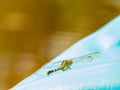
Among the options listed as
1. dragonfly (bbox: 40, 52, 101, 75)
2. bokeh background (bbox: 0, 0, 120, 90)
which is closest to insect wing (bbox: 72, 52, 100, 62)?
dragonfly (bbox: 40, 52, 101, 75)

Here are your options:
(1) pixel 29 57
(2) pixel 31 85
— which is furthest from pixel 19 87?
(1) pixel 29 57

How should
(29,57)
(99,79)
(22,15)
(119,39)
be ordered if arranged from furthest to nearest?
(22,15)
(29,57)
(119,39)
(99,79)

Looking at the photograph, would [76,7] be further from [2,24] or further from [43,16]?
[2,24]

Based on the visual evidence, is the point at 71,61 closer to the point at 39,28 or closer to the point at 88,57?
the point at 88,57

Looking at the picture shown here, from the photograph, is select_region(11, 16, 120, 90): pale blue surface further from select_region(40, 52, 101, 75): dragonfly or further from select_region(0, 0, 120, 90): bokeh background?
select_region(0, 0, 120, 90): bokeh background

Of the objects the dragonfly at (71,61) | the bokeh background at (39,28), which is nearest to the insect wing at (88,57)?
the dragonfly at (71,61)

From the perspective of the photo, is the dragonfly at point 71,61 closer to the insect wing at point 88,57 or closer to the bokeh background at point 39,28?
the insect wing at point 88,57

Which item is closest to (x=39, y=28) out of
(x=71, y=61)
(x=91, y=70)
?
(x=71, y=61)
